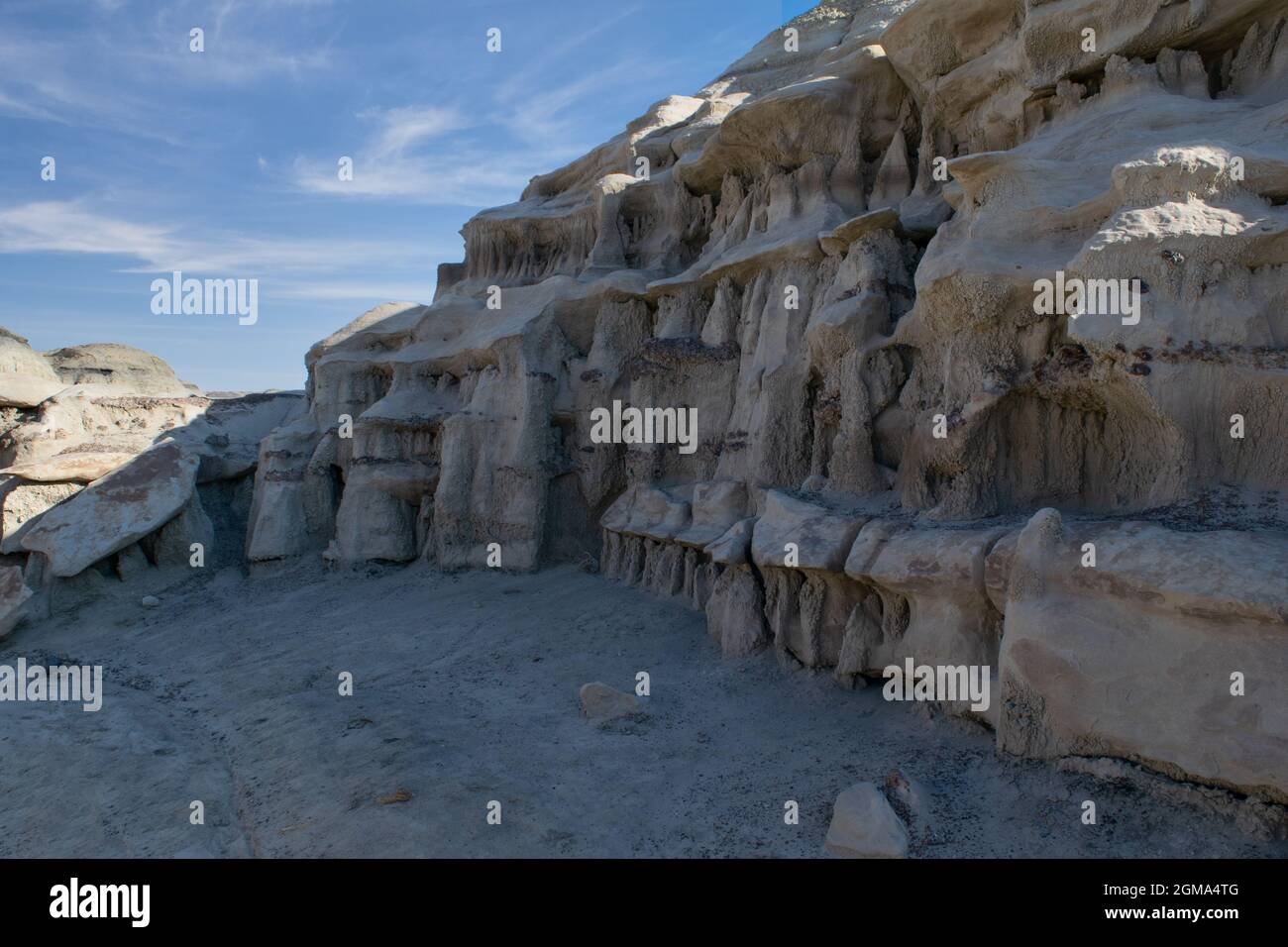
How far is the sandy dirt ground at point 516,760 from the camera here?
19.2ft

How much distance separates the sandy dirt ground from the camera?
19.2ft

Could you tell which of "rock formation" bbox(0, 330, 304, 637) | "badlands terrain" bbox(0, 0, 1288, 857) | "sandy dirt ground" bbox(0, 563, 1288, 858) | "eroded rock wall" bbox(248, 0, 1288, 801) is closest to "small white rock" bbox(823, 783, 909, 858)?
"badlands terrain" bbox(0, 0, 1288, 857)

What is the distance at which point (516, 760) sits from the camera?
24.6 ft

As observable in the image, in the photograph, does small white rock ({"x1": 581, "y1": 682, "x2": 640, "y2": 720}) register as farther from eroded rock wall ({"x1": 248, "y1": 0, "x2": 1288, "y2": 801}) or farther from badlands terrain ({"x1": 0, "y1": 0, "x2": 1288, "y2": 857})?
eroded rock wall ({"x1": 248, "y1": 0, "x2": 1288, "y2": 801})

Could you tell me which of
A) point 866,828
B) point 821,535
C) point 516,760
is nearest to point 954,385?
point 821,535

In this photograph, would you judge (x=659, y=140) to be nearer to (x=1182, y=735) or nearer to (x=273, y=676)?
(x=273, y=676)

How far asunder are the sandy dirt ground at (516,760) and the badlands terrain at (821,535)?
1.7 inches

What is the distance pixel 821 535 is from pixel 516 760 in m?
3.53

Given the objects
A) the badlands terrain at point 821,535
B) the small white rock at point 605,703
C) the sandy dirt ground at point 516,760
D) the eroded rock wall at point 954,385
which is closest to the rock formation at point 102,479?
the badlands terrain at point 821,535

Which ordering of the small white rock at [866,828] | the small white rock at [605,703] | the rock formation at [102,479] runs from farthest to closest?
the rock formation at [102,479] < the small white rock at [605,703] < the small white rock at [866,828]

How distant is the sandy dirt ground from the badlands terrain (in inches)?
1.7

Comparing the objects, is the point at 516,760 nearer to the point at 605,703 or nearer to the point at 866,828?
the point at 605,703

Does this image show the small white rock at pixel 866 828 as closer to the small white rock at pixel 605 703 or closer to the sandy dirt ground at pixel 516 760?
the sandy dirt ground at pixel 516 760

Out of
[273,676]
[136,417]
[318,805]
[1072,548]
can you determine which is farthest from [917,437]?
[136,417]
